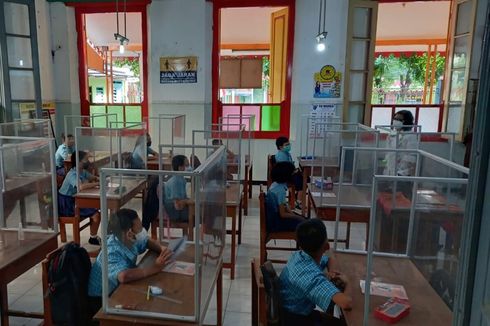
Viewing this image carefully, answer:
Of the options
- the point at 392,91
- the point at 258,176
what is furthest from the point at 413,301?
the point at 392,91

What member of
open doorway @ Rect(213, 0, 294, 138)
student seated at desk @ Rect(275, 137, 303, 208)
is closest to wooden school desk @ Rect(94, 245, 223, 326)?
student seated at desk @ Rect(275, 137, 303, 208)

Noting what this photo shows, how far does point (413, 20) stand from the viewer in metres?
7.36

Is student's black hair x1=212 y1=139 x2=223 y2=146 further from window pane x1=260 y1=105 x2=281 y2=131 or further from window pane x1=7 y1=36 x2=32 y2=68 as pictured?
window pane x1=7 y1=36 x2=32 y2=68

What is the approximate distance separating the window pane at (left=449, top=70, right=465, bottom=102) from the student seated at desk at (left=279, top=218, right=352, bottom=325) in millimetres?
4488

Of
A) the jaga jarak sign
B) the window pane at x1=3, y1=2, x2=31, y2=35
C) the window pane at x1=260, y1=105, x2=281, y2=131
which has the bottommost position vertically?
the window pane at x1=260, y1=105, x2=281, y2=131

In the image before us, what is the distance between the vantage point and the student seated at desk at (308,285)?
61.1 inches

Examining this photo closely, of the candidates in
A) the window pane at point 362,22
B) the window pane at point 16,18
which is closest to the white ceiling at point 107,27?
the window pane at point 16,18

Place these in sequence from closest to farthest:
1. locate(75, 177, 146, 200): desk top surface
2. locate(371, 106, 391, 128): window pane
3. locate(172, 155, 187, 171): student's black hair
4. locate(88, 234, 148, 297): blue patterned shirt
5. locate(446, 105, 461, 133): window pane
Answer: locate(88, 234, 148, 297): blue patterned shirt → locate(75, 177, 146, 200): desk top surface → locate(172, 155, 187, 171): student's black hair → locate(446, 105, 461, 133): window pane → locate(371, 106, 391, 128): window pane

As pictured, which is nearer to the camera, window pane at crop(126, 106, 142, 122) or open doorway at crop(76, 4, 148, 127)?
open doorway at crop(76, 4, 148, 127)

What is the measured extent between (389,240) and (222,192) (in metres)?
1.05

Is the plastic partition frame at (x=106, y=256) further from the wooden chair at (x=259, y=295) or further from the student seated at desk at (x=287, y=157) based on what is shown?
the student seated at desk at (x=287, y=157)

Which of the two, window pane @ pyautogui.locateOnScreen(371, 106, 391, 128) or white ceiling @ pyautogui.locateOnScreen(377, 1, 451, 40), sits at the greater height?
white ceiling @ pyautogui.locateOnScreen(377, 1, 451, 40)

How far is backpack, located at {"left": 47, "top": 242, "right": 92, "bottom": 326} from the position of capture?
1.76 meters

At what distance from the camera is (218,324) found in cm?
230
